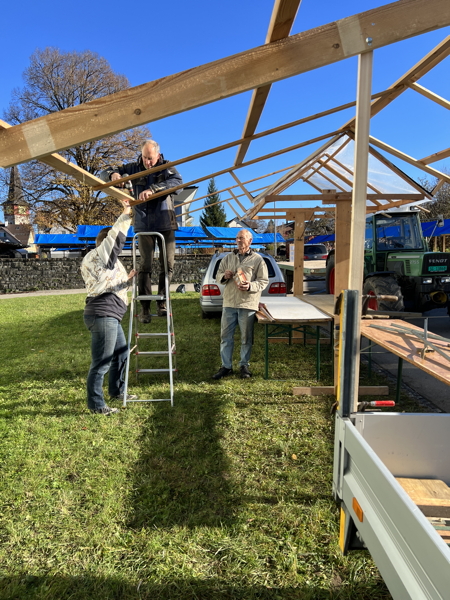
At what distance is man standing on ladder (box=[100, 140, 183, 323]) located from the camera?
3.77 metres

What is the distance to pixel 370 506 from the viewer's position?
62.1 inches

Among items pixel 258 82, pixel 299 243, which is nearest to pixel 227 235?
pixel 299 243

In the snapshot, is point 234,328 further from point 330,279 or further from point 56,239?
point 56,239

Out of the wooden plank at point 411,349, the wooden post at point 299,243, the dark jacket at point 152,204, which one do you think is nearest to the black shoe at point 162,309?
the dark jacket at point 152,204

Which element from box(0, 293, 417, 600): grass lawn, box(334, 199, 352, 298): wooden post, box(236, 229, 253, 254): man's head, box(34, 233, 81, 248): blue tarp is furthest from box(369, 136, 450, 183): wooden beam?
box(34, 233, 81, 248): blue tarp

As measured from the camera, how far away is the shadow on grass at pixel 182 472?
2.63m

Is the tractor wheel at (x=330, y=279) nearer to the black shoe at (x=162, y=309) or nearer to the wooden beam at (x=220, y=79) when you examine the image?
the black shoe at (x=162, y=309)

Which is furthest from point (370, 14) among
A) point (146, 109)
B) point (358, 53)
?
point (146, 109)

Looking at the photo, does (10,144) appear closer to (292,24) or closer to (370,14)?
(292,24)

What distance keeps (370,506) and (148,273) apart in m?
3.63

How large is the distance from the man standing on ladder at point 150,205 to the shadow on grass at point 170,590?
9.85 ft

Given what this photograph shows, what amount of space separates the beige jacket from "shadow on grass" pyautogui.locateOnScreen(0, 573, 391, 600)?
11.0ft

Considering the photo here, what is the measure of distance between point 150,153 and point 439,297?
6.62m

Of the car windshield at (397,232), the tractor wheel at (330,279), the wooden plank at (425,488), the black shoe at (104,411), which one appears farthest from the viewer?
the tractor wheel at (330,279)
